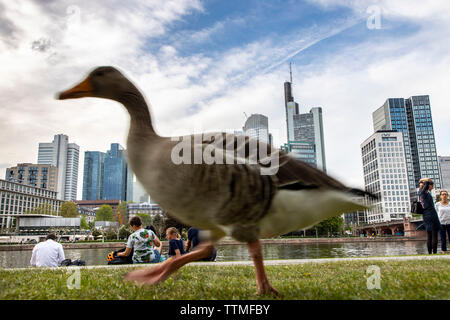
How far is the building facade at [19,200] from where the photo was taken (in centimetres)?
11606

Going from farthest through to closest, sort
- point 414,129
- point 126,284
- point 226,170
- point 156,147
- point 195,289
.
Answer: point 414,129, point 126,284, point 195,289, point 156,147, point 226,170

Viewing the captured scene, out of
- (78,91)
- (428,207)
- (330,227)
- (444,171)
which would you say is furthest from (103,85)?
(444,171)

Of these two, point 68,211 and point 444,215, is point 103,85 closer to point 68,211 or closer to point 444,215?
point 444,215

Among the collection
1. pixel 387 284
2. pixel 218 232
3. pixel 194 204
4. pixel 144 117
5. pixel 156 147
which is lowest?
pixel 387 284

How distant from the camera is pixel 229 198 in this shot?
2.65 meters

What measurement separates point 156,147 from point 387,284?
341cm

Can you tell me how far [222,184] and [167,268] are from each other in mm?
1438

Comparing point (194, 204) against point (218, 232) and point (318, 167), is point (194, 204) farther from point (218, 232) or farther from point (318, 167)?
point (318, 167)

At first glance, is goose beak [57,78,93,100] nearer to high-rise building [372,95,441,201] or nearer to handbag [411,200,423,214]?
handbag [411,200,423,214]

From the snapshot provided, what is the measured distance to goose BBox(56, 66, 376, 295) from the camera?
2672 millimetres

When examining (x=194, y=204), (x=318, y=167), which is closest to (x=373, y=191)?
(x=318, y=167)

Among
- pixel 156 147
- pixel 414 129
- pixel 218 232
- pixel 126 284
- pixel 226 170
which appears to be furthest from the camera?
pixel 414 129
